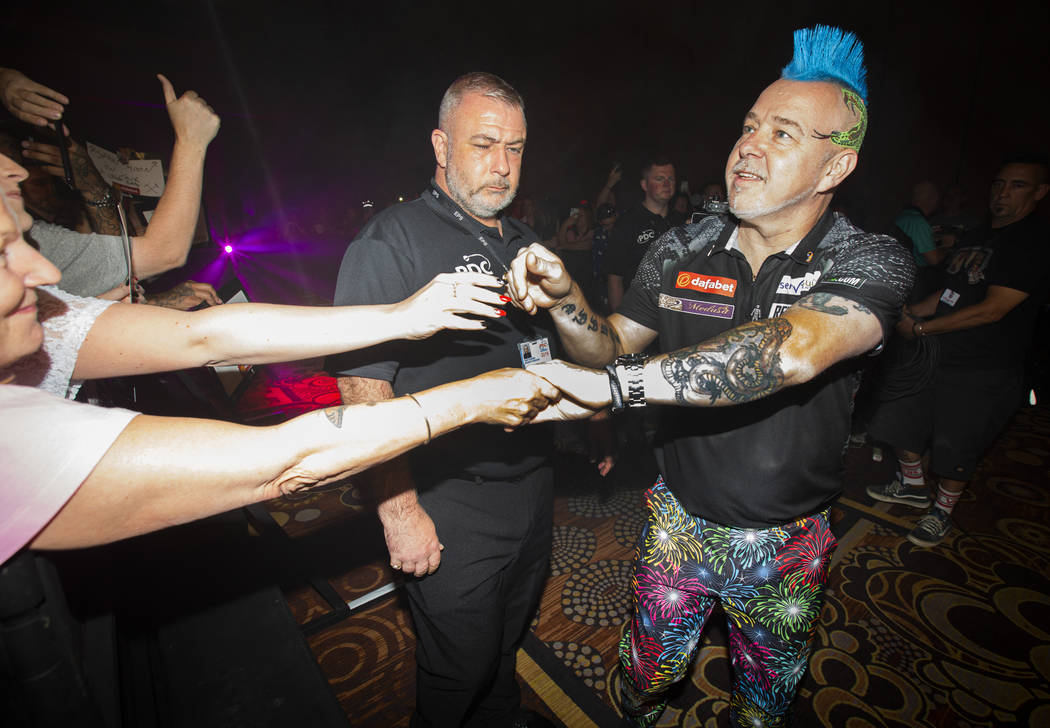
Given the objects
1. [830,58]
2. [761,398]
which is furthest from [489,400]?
[830,58]

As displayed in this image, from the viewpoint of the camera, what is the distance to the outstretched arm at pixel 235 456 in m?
0.79

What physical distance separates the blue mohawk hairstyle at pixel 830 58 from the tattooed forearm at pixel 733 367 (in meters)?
1.04

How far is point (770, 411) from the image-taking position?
1604 millimetres

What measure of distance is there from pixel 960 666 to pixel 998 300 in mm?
2315

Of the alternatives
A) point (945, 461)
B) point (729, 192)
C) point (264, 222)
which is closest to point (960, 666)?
point (945, 461)

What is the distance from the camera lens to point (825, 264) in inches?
59.4

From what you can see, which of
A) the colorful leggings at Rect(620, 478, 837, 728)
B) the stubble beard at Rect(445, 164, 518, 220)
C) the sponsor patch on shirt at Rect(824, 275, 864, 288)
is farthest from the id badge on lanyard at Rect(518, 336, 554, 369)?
the sponsor patch on shirt at Rect(824, 275, 864, 288)

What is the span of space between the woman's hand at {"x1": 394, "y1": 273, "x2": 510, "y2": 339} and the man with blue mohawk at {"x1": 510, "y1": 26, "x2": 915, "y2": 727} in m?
0.14

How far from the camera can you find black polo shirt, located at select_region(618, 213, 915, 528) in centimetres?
152

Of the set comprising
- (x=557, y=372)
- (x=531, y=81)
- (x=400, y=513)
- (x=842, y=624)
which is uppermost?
(x=531, y=81)

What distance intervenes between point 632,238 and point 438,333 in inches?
139

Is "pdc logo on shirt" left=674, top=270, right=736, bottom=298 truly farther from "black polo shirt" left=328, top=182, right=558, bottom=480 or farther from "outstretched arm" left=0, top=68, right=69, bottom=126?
"outstretched arm" left=0, top=68, right=69, bottom=126

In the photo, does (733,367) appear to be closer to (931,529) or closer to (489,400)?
(489,400)

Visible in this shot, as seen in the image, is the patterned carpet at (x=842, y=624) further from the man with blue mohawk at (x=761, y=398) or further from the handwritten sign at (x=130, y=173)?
the handwritten sign at (x=130, y=173)
